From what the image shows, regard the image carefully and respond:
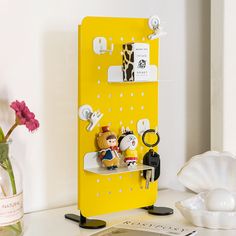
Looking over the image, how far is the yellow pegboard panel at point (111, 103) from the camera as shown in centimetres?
99

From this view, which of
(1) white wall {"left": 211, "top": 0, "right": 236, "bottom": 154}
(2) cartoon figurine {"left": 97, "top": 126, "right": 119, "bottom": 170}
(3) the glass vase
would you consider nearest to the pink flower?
(3) the glass vase

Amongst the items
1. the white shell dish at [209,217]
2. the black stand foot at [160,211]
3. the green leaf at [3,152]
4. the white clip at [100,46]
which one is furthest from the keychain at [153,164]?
the green leaf at [3,152]

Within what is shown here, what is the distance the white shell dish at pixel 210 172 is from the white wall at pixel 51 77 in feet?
0.92

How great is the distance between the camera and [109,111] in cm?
103

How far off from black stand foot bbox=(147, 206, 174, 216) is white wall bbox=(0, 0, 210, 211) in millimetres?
193

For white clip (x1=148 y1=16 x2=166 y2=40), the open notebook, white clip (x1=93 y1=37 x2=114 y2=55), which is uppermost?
white clip (x1=148 y1=16 x2=166 y2=40)

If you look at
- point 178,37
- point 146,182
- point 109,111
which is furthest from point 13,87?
point 178,37

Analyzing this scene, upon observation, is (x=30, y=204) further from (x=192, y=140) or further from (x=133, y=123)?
(x=192, y=140)

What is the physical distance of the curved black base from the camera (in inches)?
38.2

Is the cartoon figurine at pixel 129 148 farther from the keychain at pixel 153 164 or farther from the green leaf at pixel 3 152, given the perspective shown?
the green leaf at pixel 3 152

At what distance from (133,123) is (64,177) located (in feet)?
0.70

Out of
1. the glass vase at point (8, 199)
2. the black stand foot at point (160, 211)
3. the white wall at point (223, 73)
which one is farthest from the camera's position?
the white wall at point (223, 73)

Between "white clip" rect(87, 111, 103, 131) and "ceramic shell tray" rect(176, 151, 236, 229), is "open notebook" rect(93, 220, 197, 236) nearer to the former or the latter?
"ceramic shell tray" rect(176, 151, 236, 229)

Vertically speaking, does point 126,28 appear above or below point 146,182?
above
